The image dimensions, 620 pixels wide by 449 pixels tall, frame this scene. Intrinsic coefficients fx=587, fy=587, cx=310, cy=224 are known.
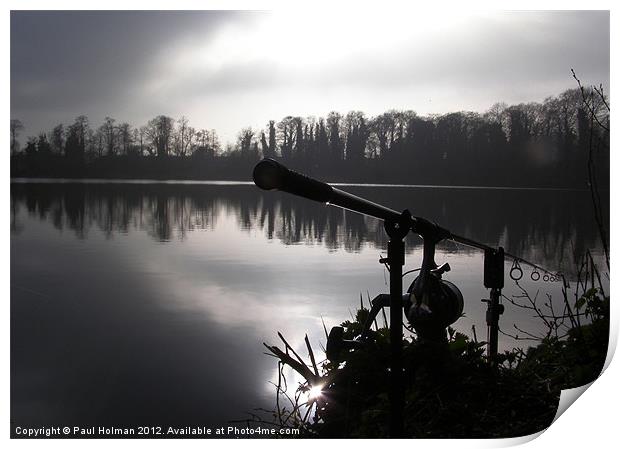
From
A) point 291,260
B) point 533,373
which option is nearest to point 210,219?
point 291,260

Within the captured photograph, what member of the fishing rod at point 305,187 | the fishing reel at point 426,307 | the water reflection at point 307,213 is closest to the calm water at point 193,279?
the water reflection at point 307,213

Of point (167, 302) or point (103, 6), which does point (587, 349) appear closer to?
point (167, 302)

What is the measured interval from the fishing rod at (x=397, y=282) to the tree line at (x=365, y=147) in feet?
2.37

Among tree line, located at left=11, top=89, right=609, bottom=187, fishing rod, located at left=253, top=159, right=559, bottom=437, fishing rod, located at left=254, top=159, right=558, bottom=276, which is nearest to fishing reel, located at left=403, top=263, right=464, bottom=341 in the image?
fishing rod, located at left=253, top=159, right=559, bottom=437

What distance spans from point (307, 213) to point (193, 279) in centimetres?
59

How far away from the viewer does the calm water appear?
1907 mm

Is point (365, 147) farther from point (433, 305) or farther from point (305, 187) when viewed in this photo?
point (305, 187)

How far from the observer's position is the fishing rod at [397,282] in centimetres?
95

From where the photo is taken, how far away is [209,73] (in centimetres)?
206

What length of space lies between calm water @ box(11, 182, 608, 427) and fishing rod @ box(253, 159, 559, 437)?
2.23 ft

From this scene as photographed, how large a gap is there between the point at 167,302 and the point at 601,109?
5.68ft

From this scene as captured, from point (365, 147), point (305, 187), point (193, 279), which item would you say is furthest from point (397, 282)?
point (193, 279)

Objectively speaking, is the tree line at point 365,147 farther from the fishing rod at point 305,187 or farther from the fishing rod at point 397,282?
the fishing rod at point 305,187

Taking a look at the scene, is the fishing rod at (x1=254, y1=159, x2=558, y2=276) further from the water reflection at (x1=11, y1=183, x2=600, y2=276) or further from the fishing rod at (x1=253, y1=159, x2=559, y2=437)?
the water reflection at (x1=11, y1=183, x2=600, y2=276)
